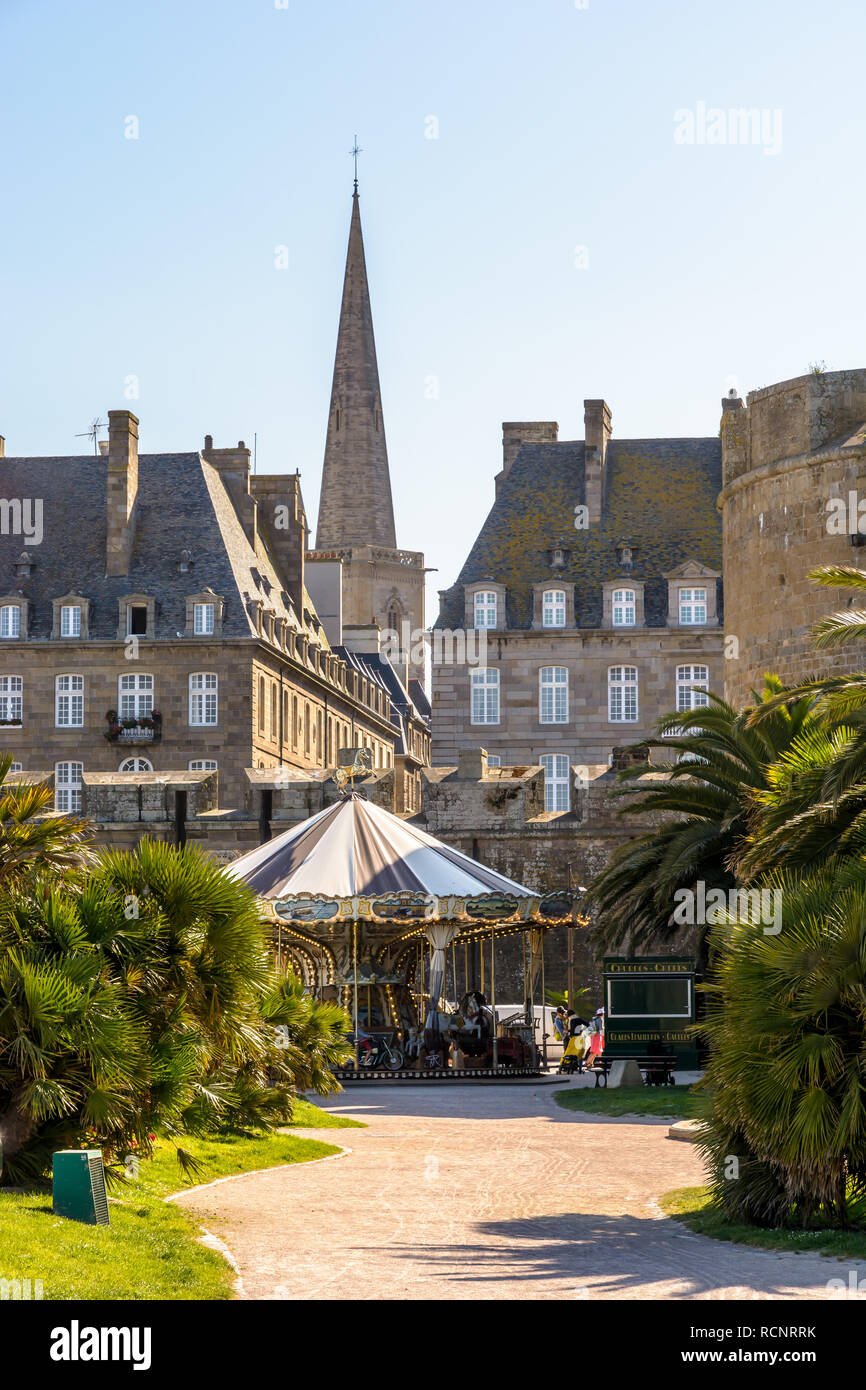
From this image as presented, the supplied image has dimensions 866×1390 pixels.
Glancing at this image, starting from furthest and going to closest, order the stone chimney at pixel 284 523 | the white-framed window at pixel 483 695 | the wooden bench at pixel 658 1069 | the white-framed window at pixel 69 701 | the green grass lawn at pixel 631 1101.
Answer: the stone chimney at pixel 284 523 → the white-framed window at pixel 483 695 → the white-framed window at pixel 69 701 → the wooden bench at pixel 658 1069 → the green grass lawn at pixel 631 1101

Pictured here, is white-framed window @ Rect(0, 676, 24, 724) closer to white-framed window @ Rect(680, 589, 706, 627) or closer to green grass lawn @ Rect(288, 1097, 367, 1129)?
white-framed window @ Rect(680, 589, 706, 627)

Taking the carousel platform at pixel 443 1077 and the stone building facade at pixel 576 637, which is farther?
the stone building facade at pixel 576 637

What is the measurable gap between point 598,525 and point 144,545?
14.9 metres

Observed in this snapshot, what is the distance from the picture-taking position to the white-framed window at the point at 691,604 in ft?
194

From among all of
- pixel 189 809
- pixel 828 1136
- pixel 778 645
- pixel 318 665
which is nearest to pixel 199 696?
pixel 318 665

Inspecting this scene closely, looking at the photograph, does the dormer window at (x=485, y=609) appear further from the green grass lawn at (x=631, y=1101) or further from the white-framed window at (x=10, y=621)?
the green grass lawn at (x=631, y=1101)

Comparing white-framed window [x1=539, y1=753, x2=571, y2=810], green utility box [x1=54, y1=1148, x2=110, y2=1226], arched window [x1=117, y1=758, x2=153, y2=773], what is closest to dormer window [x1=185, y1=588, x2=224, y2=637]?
arched window [x1=117, y1=758, x2=153, y2=773]

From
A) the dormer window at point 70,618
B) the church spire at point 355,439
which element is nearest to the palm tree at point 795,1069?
the dormer window at point 70,618

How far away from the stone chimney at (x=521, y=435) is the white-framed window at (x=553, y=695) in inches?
363

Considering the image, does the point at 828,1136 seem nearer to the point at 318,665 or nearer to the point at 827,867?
the point at 827,867

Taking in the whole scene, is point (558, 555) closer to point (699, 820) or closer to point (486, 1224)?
point (699, 820)

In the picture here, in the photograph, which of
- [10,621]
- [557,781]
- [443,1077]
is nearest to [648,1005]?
[443,1077]

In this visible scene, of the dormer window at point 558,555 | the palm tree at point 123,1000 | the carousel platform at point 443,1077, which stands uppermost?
the dormer window at point 558,555

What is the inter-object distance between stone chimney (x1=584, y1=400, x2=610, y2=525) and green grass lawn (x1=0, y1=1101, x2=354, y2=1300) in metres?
48.4
